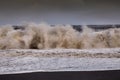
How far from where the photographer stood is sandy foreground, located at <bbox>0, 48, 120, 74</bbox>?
971 millimetres

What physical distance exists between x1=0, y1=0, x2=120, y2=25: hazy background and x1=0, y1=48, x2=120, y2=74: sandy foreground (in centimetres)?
113

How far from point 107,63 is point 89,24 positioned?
1.46 meters

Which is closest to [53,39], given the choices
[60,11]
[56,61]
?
[56,61]

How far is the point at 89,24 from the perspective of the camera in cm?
251

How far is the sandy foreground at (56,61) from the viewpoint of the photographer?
0.97 metres

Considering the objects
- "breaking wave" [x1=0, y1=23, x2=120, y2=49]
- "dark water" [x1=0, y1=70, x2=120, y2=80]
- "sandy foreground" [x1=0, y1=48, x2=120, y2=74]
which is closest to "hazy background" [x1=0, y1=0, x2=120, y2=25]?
"breaking wave" [x1=0, y1=23, x2=120, y2=49]

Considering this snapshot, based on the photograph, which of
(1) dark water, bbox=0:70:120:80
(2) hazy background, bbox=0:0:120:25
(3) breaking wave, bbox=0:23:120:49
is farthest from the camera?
(2) hazy background, bbox=0:0:120:25

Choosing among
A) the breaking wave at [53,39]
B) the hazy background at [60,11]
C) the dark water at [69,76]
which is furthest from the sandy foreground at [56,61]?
the hazy background at [60,11]

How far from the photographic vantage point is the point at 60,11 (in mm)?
2480

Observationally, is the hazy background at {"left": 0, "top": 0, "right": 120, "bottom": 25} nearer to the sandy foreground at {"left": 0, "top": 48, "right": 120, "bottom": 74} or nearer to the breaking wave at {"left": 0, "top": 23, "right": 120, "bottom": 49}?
the breaking wave at {"left": 0, "top": 23, "right": 120, "bottom": 49}

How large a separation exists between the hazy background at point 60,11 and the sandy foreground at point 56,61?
1.13 m

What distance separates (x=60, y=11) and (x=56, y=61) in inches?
55.8

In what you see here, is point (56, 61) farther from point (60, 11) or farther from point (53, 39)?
point (60, 11)

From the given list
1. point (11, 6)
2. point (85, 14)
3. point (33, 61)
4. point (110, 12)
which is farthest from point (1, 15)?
point (33, 61)
